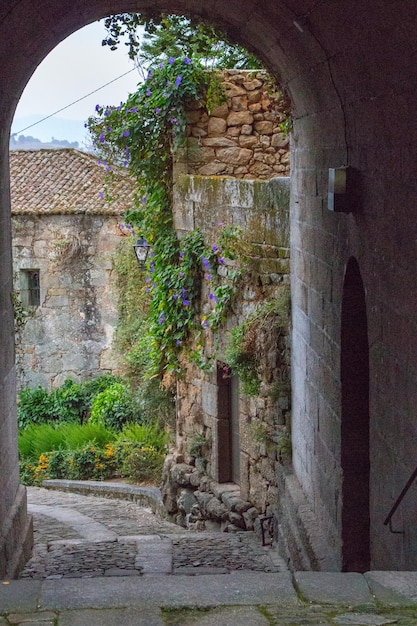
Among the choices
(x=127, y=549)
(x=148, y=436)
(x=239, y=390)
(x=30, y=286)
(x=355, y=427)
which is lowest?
(x=148, y=436)

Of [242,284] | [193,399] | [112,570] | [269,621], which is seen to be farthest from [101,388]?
[269,621]

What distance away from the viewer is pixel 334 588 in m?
3.95

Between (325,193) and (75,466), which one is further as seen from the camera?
(75,466)

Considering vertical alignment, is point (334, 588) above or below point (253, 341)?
below

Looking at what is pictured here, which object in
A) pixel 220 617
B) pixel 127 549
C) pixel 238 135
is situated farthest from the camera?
pixel 238 135

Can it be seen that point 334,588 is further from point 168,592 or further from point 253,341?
point 253,341

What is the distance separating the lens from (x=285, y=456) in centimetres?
888

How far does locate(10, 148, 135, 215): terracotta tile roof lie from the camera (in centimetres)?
2036

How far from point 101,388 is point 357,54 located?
1533cm

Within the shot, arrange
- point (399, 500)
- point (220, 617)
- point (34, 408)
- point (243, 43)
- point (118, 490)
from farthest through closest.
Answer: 1. point (34, 408)
2. point (118, 490)
3. point (243, 43)
4. point (399, 500)
5. point (220, 617)

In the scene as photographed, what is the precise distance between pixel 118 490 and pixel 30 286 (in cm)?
847

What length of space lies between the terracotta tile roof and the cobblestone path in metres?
9.72

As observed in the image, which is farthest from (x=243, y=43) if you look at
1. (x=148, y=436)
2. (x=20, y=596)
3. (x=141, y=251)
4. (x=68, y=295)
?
(x=68, y=295)

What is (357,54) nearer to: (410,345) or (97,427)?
(410,345)
